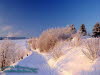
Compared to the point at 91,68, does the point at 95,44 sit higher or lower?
higher

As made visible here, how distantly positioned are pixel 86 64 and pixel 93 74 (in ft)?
3.26

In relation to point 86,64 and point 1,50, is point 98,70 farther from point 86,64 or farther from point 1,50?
point 1,50

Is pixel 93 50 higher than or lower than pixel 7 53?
higher

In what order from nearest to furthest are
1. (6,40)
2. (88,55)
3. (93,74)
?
(93,74)
(88,55)
(6,40)

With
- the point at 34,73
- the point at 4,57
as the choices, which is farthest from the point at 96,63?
the point at 4,57

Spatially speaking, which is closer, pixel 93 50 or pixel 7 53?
pixel 93 50

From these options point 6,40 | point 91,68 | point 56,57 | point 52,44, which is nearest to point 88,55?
point 91,68

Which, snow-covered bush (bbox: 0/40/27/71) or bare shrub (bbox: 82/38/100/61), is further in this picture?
snow-covered bush (bbox: 0/40/27/71)

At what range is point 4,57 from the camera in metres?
14.0

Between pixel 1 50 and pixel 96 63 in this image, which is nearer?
pixel 96 63

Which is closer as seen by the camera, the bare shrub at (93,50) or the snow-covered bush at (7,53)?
the bare shrub at (93,50)

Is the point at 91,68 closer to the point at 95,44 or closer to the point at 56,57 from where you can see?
the point at 95,44

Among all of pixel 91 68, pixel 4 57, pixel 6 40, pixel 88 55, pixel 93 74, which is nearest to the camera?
pixel 93 74

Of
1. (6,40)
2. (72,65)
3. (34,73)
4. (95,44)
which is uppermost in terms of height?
(6,40)
